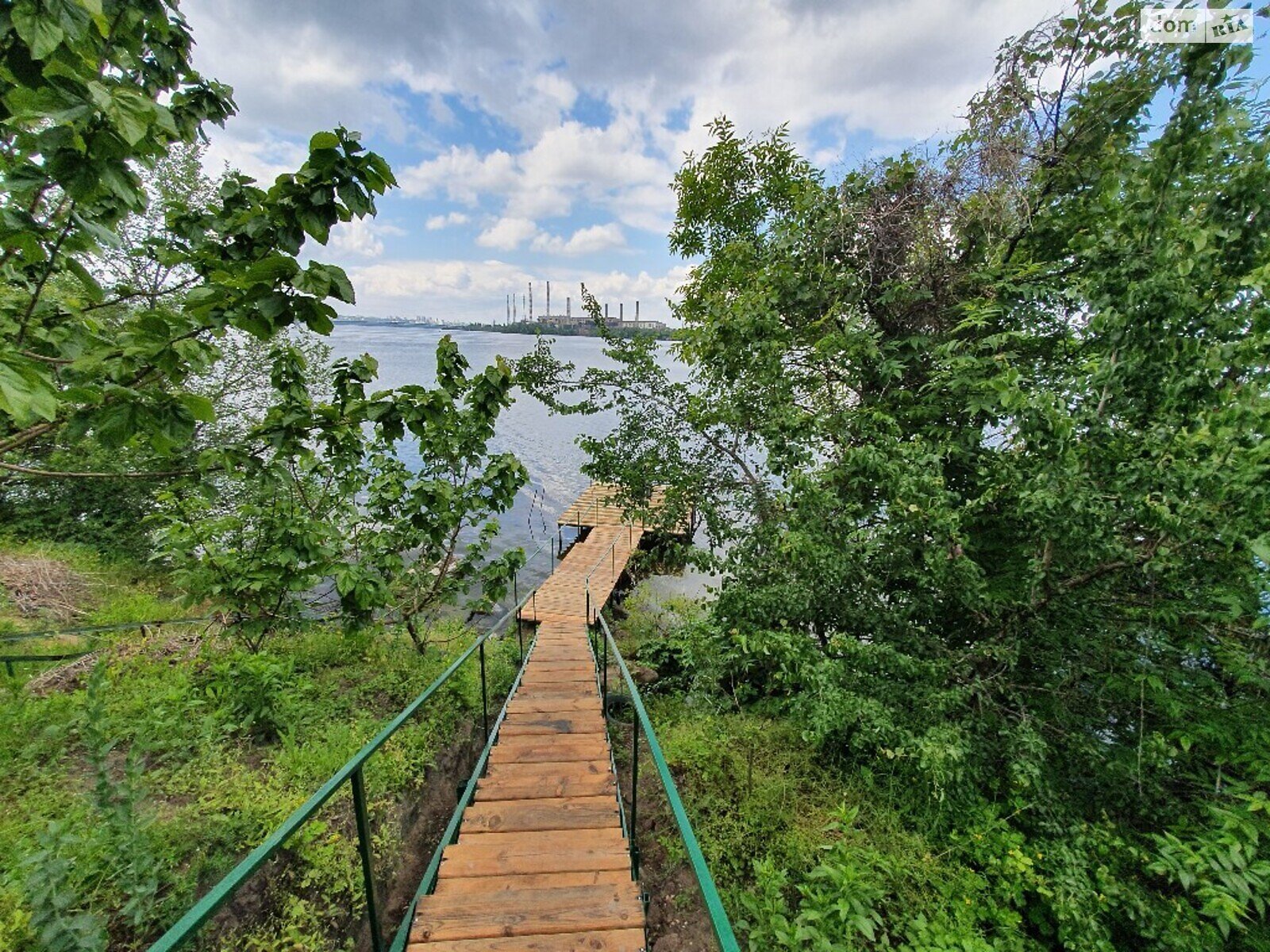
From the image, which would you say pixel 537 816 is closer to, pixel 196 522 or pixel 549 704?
pixel 549 704

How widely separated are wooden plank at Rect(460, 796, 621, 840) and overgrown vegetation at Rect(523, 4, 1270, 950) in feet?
3.27

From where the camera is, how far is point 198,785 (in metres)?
2.91

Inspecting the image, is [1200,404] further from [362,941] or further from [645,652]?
[645,652]

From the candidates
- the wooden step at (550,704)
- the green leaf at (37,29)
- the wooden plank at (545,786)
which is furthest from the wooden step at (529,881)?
the green leaf at (37,29)

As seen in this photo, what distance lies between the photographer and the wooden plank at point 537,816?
2686mm

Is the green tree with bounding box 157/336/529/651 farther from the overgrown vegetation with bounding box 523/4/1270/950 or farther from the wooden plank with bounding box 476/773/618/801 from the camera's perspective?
the overgrown vegetation with bounding box 523/4/1270/950

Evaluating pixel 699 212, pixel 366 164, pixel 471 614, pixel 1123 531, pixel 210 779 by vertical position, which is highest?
pixel 699 212

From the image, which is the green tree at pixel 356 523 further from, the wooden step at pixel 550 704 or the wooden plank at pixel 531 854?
the wooden plank at pixel 531 854

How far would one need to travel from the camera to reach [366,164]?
1.57 metres

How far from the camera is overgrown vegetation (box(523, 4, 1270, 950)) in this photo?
2.49 m

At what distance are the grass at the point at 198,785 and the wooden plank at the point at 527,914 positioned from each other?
0.79 metres

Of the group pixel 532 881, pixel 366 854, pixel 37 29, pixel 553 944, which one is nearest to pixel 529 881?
pixel 532 881

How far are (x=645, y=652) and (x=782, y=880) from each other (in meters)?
4.43

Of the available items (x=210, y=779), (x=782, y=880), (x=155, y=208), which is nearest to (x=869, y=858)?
(x=782, y=880)
